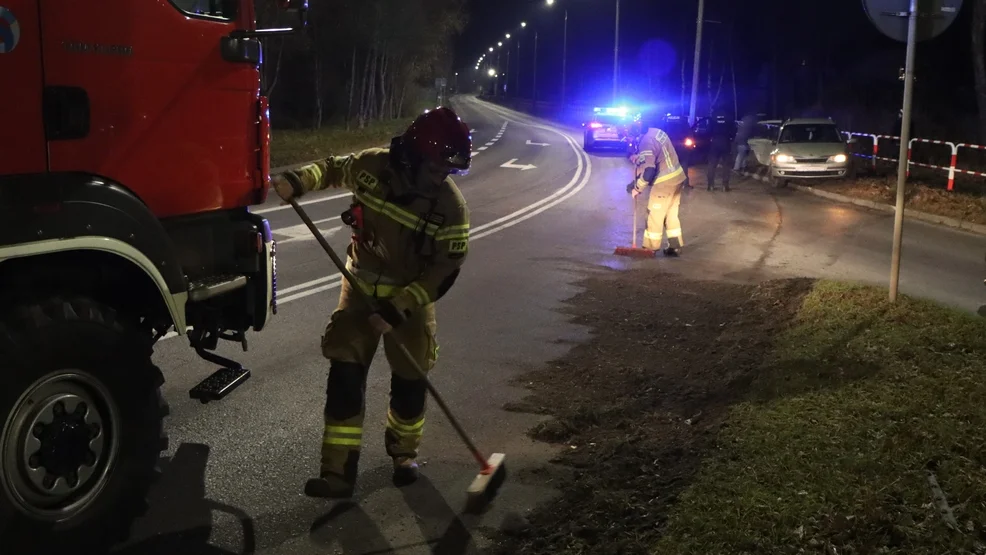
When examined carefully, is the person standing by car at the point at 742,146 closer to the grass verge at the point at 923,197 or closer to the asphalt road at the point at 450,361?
the grass verge at the point at 923,197

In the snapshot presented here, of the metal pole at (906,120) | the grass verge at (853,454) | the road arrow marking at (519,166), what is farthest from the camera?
the road arrow marking at (519,166)

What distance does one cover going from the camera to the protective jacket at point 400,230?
4234mm

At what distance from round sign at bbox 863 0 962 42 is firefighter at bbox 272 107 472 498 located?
4561 millimetres

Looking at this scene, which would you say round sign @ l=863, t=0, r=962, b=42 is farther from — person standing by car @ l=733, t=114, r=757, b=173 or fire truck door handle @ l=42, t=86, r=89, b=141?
person standing by car @ l=733, t=114, r=757, b=173

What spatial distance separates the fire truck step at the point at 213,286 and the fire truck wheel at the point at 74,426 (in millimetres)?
306

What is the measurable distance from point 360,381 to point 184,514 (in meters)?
0.99

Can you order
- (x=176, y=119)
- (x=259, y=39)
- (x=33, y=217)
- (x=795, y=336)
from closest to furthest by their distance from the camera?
(x=33, y=217) → (x=176, y=119) → (x=259, y=39) → (x=795, y=336)

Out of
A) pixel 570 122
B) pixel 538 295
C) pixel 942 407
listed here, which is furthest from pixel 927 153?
pixel 570 122

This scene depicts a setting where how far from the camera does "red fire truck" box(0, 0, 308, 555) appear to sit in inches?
131

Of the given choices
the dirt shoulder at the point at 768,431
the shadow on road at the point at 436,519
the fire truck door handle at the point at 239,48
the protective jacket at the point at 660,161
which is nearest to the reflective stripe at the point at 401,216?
the fire truck door handle at the point at 239,48

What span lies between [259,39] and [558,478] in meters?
2.71

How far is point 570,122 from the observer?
53.3 metres

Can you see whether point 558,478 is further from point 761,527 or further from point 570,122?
point 570,122

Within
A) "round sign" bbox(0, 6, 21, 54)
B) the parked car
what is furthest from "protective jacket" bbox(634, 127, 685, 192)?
the parked car
